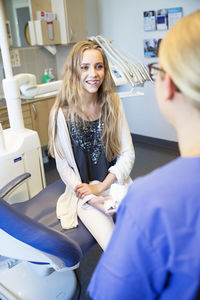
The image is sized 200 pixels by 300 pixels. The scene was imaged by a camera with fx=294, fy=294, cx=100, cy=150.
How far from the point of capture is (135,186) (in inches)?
22.1

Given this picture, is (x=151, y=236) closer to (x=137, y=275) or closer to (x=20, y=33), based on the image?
(x=137, y=275)

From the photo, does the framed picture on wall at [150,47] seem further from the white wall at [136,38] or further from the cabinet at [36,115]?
the cabinet at [36,115]

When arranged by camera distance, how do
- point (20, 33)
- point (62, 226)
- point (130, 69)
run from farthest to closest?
point (20, 33) → point (130, 69) → point (62, 226)

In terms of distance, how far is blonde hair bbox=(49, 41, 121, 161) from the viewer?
1.46 m

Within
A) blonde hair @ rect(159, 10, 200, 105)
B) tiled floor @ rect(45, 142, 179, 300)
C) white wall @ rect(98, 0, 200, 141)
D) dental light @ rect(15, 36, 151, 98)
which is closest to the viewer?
blonde hair @ rect(159, 10, 200, 105)

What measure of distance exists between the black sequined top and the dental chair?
7.8 inches

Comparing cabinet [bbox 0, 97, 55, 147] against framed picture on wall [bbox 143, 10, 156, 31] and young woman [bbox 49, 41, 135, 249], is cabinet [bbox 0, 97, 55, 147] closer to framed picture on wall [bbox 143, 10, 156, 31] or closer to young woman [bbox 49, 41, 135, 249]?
framed picture on wall [bbox 143, 10, 156, 31]

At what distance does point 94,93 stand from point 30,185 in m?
0.61

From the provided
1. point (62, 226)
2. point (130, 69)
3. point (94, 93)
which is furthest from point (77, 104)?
point (62, 226)

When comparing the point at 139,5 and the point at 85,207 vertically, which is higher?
the point at 139,5

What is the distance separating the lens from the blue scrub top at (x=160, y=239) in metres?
0.51

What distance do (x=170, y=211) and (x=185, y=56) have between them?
0.26m

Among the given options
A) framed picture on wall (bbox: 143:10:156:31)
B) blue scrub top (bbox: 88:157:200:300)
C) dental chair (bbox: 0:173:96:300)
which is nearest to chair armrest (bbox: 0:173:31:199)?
dental chair (bbox: 0:173:96:300)

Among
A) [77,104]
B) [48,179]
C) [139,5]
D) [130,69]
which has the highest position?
[139,5]
